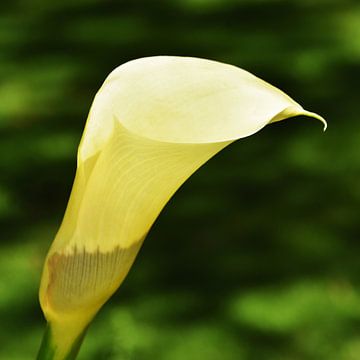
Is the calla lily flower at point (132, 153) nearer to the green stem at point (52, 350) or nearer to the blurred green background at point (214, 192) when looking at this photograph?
the green stem at point (52, 350)

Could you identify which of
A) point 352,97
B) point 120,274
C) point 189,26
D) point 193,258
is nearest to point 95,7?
point 189,26

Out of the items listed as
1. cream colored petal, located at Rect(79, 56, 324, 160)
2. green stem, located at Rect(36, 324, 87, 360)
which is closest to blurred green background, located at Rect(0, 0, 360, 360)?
green stem, located at Rect(36, 324, 87, 360)

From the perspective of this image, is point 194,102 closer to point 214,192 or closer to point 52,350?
point 52,350

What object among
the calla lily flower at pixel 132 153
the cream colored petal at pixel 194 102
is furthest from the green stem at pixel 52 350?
the cream colored petal at pixel 194 102

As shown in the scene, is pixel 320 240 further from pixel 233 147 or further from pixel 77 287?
pixel 77 287

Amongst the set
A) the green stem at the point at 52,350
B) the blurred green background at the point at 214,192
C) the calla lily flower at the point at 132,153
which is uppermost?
the calla lily flower at the point at 132,153
